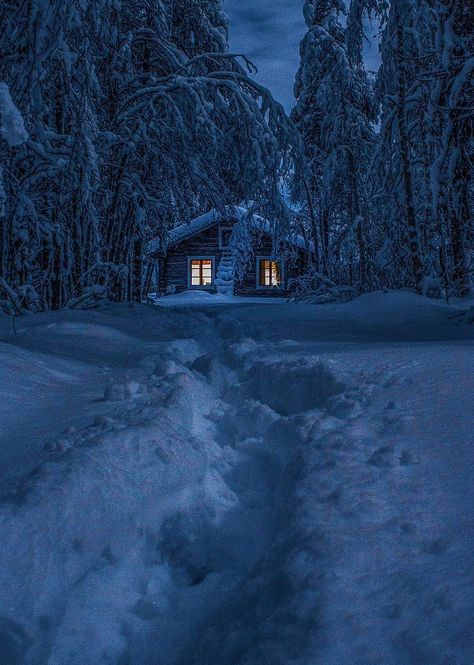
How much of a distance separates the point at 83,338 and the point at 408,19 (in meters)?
10.0

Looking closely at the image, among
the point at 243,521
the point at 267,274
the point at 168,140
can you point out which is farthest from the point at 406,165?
the point at 267,274

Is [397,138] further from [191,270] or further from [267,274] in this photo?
[191,270]

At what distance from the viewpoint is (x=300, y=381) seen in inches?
139

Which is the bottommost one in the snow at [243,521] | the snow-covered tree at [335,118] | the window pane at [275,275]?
the snow at [243,521]

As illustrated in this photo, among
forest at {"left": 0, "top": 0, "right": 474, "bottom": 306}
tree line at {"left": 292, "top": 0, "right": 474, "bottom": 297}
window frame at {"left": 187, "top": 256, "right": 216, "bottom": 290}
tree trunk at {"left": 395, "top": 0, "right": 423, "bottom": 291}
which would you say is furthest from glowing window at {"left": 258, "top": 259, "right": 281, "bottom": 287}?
tree trunk at {"left": 395, "top": 0, "right": 423, "bottom": 291}

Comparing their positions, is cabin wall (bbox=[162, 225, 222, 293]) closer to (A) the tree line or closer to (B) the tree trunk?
(A) the tree line

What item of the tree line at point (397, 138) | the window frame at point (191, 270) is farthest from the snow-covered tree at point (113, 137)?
the window frame at point (191, 270)

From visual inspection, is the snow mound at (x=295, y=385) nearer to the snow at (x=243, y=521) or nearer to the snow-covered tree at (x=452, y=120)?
the snow at (x=243, y=521)

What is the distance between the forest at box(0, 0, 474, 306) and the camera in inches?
234

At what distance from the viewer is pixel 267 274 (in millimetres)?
26594

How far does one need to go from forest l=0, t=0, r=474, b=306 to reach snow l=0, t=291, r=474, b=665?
211 centimetres

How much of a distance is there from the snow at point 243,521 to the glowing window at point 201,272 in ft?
76.0

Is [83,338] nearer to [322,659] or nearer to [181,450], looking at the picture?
[181,450]

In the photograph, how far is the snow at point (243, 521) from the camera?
1259mm
